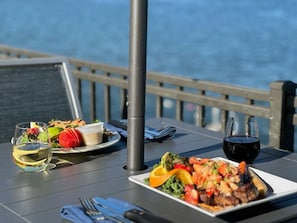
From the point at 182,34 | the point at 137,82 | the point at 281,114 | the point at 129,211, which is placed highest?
the point at 137,82

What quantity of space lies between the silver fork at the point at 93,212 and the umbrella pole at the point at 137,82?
402 millimetres

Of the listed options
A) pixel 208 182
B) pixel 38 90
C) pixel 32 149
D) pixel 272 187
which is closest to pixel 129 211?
pixel 208 182

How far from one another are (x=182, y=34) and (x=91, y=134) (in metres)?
18.6

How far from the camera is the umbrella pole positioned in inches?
83.0

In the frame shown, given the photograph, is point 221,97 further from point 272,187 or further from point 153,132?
point 272,187

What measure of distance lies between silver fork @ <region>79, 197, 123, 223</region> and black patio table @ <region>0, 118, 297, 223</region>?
77 mm

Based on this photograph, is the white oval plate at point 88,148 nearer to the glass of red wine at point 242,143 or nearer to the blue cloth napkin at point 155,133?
the blue cloth napkin at point 155,133

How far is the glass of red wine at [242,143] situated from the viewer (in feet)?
7.34

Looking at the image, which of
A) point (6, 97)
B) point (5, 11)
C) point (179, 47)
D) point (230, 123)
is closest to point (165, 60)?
point (179, 47)

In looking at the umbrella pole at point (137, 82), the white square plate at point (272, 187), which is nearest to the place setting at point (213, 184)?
the white square plate at point (272, 187)

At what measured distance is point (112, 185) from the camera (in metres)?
2.04

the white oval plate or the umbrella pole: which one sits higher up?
the umbrella pole

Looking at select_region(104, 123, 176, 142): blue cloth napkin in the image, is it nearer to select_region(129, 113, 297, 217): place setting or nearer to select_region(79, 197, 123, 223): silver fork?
select_region(129, 113, 297, 217): place setting

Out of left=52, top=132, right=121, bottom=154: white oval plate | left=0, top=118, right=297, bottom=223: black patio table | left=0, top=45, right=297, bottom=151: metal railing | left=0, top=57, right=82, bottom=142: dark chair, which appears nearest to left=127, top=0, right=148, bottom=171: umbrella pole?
left=0, top=118, right=297, bottom=223: black patio table
